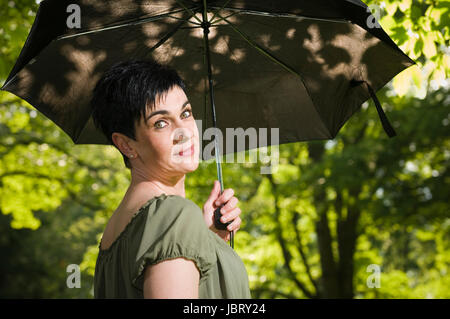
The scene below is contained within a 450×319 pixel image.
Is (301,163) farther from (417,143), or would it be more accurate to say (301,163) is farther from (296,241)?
(417,143)

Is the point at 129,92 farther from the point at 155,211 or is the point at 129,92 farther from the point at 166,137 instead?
the point at 155,211

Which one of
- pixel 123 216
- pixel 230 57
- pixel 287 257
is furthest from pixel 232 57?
pixel 287 257

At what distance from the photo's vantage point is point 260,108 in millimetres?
3010

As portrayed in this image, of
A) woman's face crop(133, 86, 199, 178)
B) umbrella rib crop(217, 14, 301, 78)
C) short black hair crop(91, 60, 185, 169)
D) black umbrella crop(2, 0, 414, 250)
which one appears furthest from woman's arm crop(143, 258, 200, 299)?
umbrella rib crop(217, 14, 301, 78)

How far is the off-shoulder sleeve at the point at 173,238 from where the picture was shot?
1.36m

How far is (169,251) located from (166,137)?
1.71ft

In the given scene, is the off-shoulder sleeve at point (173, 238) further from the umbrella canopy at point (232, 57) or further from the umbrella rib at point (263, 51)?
the umbrella rib at point (263, 51)

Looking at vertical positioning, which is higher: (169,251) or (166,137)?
(166,137)

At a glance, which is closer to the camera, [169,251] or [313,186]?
[169,251]

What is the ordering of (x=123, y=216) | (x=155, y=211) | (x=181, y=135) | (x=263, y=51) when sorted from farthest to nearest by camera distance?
(x=263, y=51)
(x=181, y=135)
(x=123, y=216)
(x=155, y=211)

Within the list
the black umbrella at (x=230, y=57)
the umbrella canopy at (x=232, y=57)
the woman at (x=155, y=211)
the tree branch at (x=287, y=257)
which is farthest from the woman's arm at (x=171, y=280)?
the tree branch at (x=287, y=257)

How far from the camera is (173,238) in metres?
1.37

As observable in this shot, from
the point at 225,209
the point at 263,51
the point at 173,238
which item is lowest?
the point at 173,238

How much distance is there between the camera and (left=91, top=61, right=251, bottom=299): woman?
1.37m
